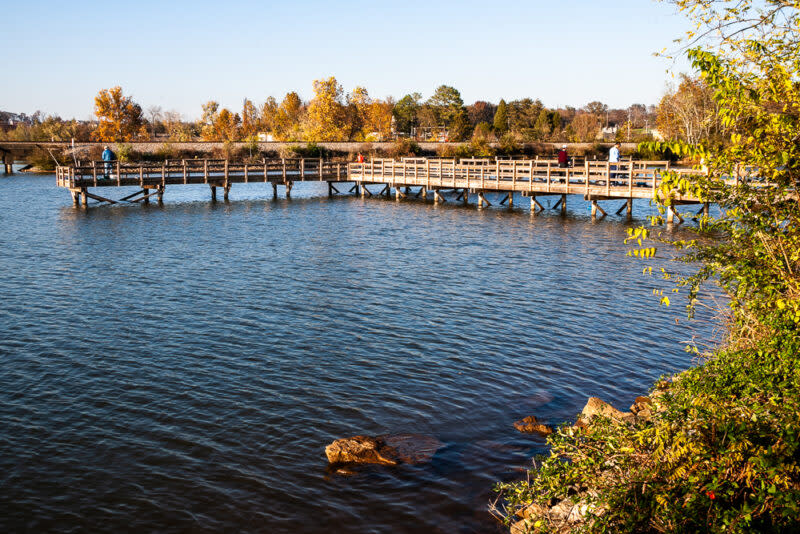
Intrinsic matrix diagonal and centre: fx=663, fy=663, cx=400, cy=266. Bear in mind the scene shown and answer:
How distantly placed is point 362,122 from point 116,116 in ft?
137

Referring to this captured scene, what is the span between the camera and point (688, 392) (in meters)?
8.17

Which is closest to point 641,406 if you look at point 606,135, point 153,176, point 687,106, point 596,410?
point 596,410

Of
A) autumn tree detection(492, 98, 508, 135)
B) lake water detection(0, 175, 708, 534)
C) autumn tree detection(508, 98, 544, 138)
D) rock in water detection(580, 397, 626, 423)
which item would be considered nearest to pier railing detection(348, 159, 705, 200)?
lake water detection(0, 175, 708, 534)

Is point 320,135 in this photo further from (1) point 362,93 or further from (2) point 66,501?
(2) point 66,501

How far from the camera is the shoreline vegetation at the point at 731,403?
6.37 metres

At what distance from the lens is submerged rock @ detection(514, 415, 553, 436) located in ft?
36.2

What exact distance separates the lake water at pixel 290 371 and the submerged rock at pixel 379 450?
0.28m

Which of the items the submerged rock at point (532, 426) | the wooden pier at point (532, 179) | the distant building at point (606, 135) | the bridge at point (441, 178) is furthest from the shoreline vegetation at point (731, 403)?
the distant building at point (606, 135)

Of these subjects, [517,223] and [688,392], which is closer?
[688,392]

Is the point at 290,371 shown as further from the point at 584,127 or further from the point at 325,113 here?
the point at 584,127

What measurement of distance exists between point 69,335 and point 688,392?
44.9 feet

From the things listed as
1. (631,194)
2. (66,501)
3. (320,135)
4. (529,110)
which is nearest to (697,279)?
(66,501)

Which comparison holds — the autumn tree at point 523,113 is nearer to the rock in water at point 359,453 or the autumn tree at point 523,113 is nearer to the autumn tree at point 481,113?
the autumn tree at point 481,113

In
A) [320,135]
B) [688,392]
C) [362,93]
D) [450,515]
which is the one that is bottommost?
[450,515]
